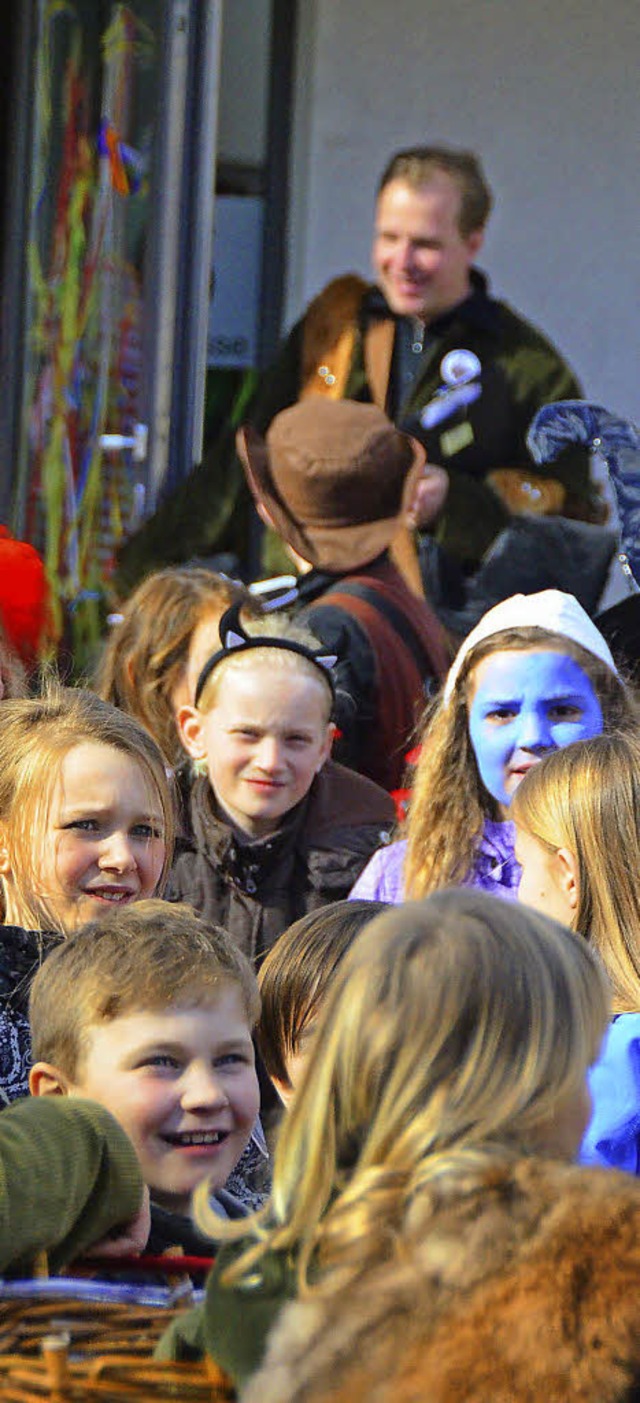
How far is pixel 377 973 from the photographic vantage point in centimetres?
158

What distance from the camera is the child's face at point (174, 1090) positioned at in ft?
7.11

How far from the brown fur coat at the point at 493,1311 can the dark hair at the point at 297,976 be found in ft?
3.75

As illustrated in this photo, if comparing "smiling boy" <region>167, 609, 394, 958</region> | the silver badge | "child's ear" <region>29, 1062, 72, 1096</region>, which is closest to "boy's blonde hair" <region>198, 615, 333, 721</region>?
"smiling boy" <region>167, 609, 394, 958</region>

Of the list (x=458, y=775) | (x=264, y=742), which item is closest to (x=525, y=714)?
(x=458, y=775)

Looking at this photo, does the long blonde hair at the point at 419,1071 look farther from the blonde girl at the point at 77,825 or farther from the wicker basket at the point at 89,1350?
the blonde girl at the point at 77,825

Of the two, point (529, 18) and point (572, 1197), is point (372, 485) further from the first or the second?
point (572, 1197)

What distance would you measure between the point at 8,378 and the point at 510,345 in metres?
1.75

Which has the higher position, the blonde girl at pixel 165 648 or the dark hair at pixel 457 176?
the dark hair at pixel 457 176

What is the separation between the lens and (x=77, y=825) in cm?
291

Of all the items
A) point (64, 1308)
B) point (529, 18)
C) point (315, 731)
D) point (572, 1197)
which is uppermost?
point (529, 18)

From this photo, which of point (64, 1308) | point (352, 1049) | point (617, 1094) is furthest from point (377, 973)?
point (617, 1094)

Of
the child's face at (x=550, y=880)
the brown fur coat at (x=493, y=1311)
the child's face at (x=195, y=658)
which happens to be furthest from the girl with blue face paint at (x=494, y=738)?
the brown fur coat at (x=493, y=1311)

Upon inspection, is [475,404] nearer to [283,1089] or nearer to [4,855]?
[4,855]

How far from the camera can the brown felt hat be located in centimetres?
465
